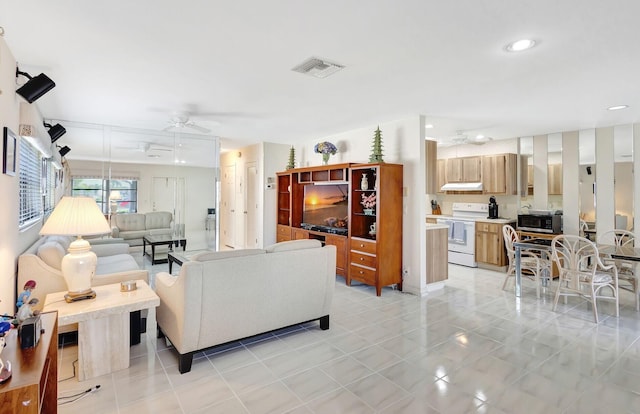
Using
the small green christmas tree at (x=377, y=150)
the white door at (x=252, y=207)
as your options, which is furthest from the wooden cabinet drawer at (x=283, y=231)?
the small green christmas tree at (x=377, y=150)

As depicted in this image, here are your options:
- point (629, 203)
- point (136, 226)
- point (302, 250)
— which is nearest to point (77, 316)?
point (302, 250)

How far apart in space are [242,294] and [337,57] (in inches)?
81.1

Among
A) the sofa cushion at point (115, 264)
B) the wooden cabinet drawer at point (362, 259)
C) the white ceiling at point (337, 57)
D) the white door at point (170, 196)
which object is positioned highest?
the white ceiling at point (337, 57)

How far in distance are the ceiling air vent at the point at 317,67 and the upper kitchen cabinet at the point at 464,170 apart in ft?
15.0

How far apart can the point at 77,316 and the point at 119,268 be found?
1.78m

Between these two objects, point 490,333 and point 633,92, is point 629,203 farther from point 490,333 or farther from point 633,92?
point 490,333

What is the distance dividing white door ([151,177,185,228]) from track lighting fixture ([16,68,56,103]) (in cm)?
321

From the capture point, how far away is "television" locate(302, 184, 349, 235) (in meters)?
5.35

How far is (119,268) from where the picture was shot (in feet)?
12.6

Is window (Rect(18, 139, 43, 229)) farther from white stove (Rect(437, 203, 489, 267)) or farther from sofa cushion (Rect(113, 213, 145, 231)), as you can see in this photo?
white stove (Rect(437, 203, 489, 267))

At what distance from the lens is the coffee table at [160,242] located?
5654 millimetres

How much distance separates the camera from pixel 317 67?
2863 mm

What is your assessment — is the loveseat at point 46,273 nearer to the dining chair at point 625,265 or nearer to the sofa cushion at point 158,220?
the sofa cushion at point 158,220

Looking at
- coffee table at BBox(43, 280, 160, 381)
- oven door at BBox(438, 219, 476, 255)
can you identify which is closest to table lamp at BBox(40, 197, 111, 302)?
coffee table at BBox(43, 280, 160, 381)
